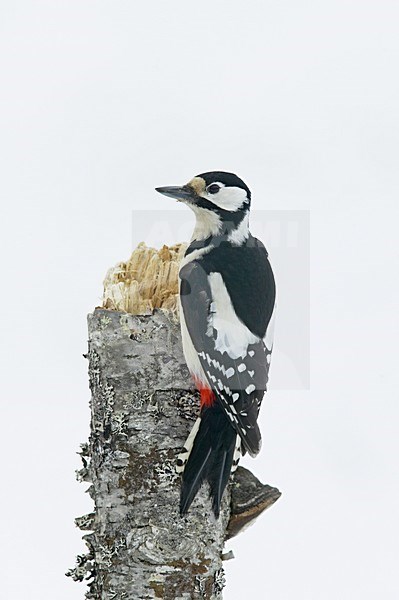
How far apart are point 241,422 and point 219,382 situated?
139 millimetres

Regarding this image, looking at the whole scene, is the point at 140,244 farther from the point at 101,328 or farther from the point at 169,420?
the point at 169,420

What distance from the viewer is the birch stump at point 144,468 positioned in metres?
2.68

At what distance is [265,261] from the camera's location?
294 cm

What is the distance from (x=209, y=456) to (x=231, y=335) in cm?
38

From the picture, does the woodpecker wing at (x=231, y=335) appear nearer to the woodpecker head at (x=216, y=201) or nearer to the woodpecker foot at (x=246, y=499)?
the woodpecker head at (x=216, y=201)

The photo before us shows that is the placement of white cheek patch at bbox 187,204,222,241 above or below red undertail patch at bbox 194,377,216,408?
above

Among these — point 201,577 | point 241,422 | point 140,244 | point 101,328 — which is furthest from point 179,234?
point 201,577

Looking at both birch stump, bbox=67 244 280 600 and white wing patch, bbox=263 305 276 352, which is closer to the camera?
birch stump, bbox=67 244 280 600

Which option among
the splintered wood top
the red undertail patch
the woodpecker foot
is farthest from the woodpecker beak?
the woodpecker foot

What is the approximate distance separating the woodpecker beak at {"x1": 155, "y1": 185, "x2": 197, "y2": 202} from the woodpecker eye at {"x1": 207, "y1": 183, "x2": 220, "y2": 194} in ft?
0.17

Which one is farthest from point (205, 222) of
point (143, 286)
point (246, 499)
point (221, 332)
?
point (246, 499)

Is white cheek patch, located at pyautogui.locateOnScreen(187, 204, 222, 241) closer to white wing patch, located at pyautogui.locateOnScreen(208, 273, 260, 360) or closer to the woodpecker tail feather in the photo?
white wing patch, located at pyautogui.locateOnScreen(208, 273, 260, 360)

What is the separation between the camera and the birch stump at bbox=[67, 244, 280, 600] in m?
2.68

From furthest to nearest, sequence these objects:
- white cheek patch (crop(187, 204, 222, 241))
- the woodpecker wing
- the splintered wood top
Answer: white cheek patch (crop(187, 204, 222, 241)), the splintered wood top, the woodpecker wing
